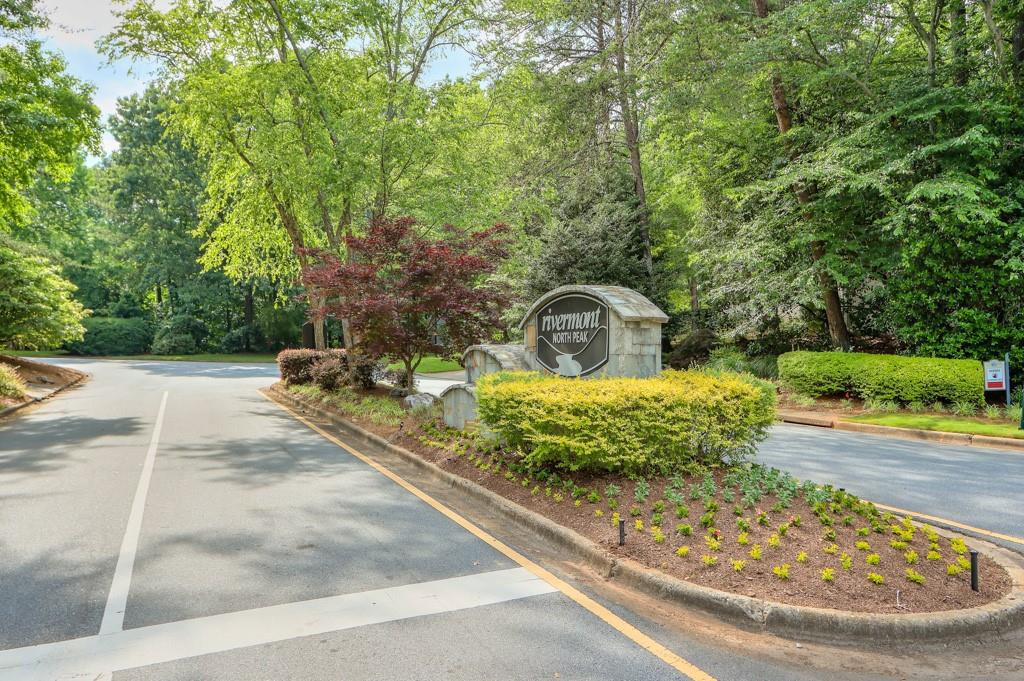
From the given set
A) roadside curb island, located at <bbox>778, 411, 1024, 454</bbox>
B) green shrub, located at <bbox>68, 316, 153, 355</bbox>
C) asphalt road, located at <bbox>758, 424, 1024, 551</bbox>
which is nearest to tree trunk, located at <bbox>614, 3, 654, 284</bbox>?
roadside curb island, located at <bbox>778, 411, 1024, 454</bbox>

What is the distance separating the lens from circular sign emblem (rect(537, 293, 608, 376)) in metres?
7.99

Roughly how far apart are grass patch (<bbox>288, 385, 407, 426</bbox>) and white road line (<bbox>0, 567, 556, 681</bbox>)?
6541 millimetres

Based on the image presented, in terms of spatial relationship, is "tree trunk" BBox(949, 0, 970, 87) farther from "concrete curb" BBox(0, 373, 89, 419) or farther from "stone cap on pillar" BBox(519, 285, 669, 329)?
"concrete curb" BBox(0, 373, 89, 419)

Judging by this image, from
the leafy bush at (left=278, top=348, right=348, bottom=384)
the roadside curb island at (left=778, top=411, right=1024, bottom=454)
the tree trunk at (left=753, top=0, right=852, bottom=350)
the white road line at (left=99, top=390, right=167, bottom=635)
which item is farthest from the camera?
the leafy bush at (left=278, top=348, right=348, bottom=384)

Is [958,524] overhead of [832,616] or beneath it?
beneath

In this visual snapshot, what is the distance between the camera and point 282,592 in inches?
163

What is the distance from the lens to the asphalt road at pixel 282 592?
3.24 metres

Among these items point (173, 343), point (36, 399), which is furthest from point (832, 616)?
point (173, 343)

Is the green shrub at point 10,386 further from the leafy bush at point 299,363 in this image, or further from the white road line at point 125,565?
the white road line at point 125,565

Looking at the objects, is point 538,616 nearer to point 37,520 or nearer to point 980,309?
point 37,520

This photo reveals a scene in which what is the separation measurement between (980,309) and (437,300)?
11495 millimetres

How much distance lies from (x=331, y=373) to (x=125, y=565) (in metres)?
10.8

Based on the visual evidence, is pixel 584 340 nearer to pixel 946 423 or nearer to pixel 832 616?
pixel 832 616

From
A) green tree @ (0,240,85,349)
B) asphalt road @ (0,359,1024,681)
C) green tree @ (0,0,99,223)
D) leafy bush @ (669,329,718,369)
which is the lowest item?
asphalt road @ (0,359,1024,681)
